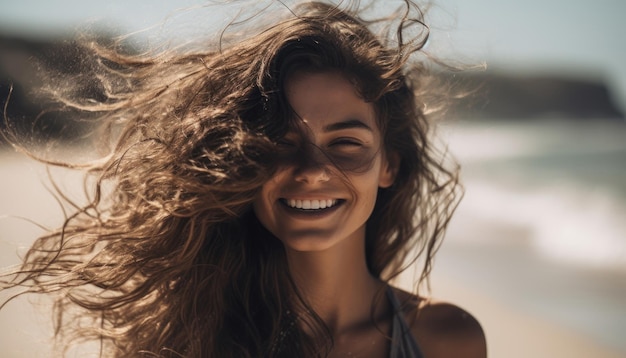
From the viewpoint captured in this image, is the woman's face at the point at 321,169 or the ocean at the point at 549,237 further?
the ocean at the point at 549,237

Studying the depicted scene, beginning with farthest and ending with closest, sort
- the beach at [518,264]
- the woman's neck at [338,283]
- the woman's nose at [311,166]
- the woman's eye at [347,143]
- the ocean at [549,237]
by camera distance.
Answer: the ocean at [549,237] < the beach at [518,264] < the woman's neck at [338,283] < the woman's eye at [347,143] < the woman's nose at [311,166]

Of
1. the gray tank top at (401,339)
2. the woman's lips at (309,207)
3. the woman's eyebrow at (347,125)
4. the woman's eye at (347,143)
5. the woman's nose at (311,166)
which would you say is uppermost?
the woman's eyebrow at (347,125)

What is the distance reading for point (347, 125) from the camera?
2721 millimetres

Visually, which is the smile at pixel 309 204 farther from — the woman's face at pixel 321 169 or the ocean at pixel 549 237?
the ocean at pixel 549 237

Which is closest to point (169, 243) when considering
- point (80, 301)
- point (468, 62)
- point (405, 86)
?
point (80, 301)

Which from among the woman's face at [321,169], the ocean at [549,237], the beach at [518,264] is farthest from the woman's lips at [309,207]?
the ocean at [549,237]

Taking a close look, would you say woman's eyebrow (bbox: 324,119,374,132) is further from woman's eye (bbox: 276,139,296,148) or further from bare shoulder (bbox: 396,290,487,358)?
bare shoulder (bbox: 396,290,487,358)

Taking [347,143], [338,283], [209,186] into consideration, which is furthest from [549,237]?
[209,186]

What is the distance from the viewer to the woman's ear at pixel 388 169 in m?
3.10

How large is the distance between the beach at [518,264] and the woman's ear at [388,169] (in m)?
0.77

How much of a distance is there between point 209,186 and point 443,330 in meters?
1.24

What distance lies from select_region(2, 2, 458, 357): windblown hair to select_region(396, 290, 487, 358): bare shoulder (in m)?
0.35

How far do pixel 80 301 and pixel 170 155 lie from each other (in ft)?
2.56

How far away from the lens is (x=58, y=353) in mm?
3500
